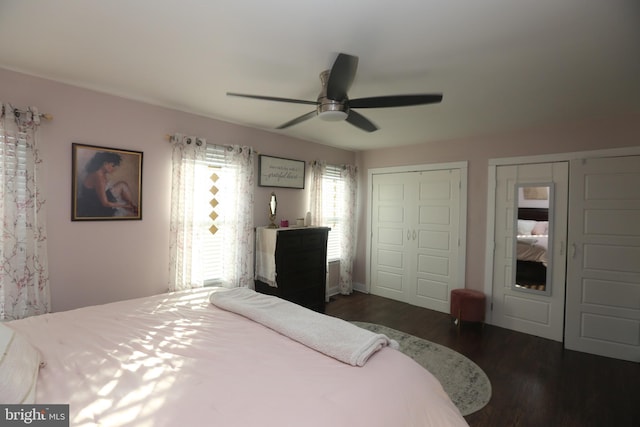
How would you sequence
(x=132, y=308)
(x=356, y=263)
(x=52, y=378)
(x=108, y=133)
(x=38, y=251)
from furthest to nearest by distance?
(x=356, y=263) < (x=108, y=133) < (x=38, y=251) < (x=132, y=308) < (x=52, y=378)

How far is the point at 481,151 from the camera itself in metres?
3.93

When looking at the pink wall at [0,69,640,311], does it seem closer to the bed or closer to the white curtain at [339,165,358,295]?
the bed

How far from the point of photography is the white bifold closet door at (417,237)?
13.8ft

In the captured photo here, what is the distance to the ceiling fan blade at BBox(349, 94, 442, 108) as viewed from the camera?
1.85 metres

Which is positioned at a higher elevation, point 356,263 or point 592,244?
point 592,244

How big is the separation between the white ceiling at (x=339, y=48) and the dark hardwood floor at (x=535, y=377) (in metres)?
2.48

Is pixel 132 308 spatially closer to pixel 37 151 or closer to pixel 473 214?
pixel 37 151

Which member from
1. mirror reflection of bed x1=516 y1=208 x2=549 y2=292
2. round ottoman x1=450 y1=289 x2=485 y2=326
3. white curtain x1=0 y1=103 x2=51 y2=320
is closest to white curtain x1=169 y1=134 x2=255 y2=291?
white curtain x1=0 y1=103 x2=51 y2=320

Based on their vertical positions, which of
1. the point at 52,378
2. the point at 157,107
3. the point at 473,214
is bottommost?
the point at 52,378

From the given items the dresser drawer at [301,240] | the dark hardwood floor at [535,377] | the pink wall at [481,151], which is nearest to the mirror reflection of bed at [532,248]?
the pink wall at [481,151]

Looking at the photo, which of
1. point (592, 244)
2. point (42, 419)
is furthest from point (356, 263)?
point (42, 419)

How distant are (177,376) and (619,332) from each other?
4.09 m

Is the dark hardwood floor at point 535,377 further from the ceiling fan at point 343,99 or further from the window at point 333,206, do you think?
the ceiling fan at point 343,99

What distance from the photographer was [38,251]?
2.28m
